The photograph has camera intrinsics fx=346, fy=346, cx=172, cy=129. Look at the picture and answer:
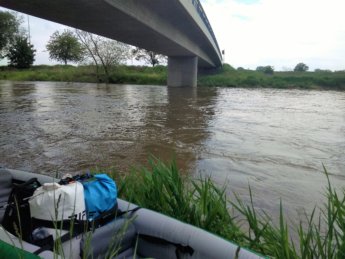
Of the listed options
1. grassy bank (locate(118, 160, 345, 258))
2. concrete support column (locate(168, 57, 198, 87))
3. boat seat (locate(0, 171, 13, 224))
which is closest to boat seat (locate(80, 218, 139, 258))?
grassy bank (locate(118, 160, 345, 258))

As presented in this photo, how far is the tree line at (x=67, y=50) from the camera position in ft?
134

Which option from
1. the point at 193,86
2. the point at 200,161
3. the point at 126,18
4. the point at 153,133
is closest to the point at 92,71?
the point at 193,86

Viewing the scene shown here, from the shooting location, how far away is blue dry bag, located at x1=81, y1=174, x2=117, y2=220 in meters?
2.35

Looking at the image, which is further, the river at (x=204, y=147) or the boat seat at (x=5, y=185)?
the river at (x=204, y=147)

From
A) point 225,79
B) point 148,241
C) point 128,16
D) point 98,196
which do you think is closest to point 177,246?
point 148,241

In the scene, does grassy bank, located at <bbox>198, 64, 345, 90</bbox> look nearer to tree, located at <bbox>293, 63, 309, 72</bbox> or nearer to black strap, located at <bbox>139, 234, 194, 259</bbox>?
tree, located at <bbox>293, 63, 309, 72</bbox>

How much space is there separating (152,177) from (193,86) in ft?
100

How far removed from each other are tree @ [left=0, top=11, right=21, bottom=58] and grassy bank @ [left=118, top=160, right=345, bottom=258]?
59348 mm

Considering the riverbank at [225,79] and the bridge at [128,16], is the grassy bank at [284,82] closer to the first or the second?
the riverbank at [225,79]

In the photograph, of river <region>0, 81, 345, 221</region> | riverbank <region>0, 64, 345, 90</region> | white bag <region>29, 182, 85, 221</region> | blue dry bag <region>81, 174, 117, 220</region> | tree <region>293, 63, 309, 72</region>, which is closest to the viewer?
white bag <region>29, 182, 85, 221</region>

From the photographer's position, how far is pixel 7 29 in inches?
2167

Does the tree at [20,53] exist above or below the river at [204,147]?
above

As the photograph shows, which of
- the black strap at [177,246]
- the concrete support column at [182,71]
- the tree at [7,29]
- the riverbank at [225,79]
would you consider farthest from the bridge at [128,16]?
the tree at [7,29]

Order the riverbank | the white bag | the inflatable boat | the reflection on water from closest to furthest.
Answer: the inflatable boat
the white bag
the reflection on water
the riverbank
